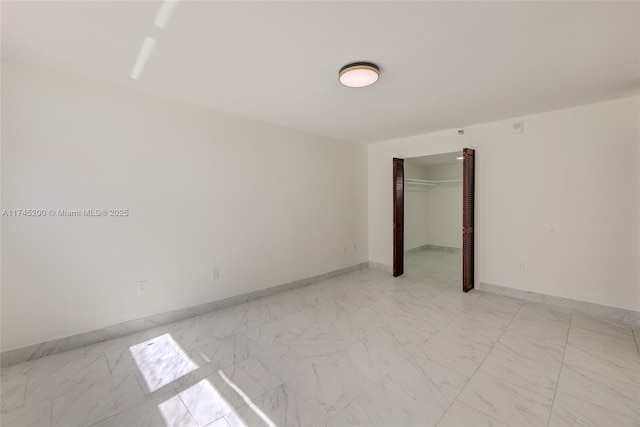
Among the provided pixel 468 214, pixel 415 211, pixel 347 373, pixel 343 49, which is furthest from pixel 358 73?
pixel 415 211

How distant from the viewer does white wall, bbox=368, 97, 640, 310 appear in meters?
2.99

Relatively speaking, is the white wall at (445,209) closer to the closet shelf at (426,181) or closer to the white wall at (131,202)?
the closet shelf at (426,181)

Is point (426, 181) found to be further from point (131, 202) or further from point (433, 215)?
point (131, 202)

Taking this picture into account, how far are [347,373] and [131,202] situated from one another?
8.58 ft

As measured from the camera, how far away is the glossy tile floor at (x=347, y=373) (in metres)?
1.71

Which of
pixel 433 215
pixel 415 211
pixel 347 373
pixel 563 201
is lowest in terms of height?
pixel 347 373

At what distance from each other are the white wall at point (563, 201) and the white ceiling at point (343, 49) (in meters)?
0.40

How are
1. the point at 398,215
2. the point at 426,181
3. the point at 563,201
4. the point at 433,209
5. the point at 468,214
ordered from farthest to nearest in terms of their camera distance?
the point at 433,209 → the point at 426,181 → the point at 398,215 → the point at 468,214 → the point at 563,201

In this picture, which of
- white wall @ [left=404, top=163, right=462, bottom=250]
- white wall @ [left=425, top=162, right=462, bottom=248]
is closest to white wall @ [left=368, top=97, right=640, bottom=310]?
white wall @ [left=404, top=163, right=462, bottom=250]

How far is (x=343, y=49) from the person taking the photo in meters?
2.00

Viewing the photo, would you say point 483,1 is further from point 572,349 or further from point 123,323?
point 123,323

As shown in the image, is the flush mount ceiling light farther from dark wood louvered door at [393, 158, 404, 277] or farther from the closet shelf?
the closet shelf

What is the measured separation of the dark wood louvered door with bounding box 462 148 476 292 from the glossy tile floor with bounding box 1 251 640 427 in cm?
75

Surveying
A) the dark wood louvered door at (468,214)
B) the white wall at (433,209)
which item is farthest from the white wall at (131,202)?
the white wall at (433,209)
